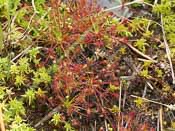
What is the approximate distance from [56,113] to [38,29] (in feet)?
1.92

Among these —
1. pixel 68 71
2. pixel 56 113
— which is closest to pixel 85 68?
pixel 68 71

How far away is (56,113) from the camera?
242 centimetres

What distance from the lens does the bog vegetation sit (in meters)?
2.44

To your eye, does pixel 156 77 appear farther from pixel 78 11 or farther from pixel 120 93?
pixel 78 11

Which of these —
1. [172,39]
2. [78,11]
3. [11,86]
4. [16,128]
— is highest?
[78,11]

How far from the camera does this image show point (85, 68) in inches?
99.7

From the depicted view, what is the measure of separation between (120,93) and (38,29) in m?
0.67

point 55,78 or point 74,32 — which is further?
point 74,32

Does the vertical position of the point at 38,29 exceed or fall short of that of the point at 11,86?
it exceeds it

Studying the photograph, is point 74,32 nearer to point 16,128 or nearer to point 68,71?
point 68,71

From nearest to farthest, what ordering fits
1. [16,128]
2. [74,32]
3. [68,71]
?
[16,128]
[68,71]
[74,32]

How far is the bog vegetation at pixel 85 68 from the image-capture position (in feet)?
7.99

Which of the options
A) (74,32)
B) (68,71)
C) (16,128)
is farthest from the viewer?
(74,32)

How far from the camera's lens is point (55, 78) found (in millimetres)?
2449
